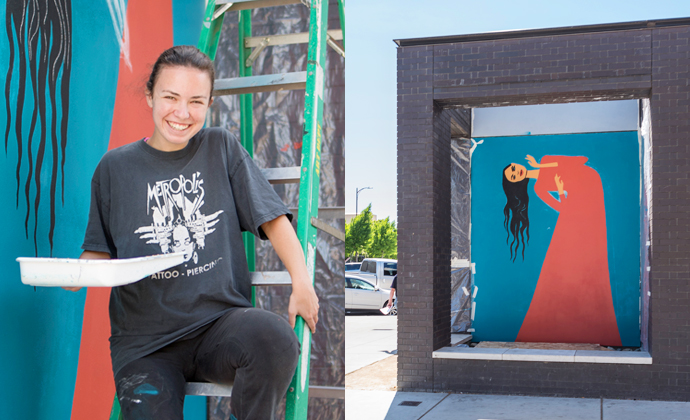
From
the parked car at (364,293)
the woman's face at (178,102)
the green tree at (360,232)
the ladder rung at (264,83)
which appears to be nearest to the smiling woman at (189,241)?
the woman's face at (178,102)

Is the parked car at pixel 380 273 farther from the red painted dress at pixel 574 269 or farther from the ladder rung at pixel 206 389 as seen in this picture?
the ladder rung at pixel 206 389

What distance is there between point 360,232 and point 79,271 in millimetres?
44742

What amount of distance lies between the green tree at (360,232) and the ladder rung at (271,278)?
4299 cm

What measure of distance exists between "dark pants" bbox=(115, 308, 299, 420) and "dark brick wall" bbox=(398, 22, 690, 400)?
5.14 metres

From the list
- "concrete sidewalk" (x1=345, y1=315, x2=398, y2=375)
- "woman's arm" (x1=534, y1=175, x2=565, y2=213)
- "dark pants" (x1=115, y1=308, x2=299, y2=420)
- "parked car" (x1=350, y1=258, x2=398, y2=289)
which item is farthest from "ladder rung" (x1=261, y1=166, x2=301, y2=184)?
Answer: "parked car" (x1=350, y1=258, x2=398, y2=289)

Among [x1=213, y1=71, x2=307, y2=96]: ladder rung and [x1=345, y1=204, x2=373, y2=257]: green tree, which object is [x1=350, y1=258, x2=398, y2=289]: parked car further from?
[x1=345, y1=204, x2=373, y2=257]: green tree

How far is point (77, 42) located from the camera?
2547mm

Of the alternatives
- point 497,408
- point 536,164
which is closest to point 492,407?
point 497,408

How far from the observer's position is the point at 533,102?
7.20 meters

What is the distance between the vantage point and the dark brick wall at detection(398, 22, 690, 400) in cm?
648

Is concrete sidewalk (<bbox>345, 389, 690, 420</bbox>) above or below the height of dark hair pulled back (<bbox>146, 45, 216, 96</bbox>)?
below

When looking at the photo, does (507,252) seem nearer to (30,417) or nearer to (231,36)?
(231,36)

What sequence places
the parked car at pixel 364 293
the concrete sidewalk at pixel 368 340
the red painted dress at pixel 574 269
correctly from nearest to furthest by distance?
the red painted dress at pixel 574 269
the concrete sidewalk at pixel 368 340
the parked car at pixel 364 293

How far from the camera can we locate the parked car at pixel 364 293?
56.6 ft
